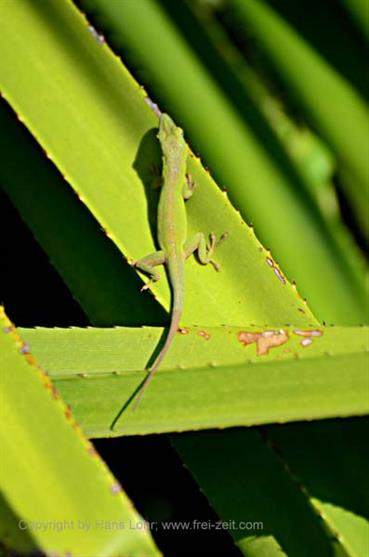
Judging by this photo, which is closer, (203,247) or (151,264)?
(203,247)

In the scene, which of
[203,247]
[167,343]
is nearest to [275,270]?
[203,247]

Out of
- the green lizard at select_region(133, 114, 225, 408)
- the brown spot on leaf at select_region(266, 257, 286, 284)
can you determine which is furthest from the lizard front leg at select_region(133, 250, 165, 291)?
the brown spot on leaf at select_region(266, 257, 286, 284)

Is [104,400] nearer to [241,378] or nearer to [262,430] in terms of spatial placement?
[241,378]

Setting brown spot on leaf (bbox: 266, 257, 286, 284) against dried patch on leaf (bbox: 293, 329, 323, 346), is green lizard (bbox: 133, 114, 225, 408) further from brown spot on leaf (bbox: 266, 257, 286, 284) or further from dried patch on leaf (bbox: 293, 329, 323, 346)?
dried patch on leaf (bbox: 293, 329, 323, 346)

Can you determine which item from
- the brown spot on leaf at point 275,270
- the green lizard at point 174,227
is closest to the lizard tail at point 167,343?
the green lizard at point 174,227

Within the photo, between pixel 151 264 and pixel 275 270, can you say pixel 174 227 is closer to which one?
pixel 151 264

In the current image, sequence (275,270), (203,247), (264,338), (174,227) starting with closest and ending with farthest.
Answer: (264,338), (275,270), (203,247), (174,227)

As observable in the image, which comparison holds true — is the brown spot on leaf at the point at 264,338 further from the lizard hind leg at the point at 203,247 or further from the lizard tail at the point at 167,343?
the lizard hind leg at the point at 203,247
